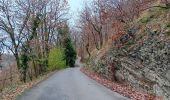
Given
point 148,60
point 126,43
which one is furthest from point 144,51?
point 126,43

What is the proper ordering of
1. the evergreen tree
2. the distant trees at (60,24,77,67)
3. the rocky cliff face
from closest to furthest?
the rocky cliff face → the distant trees at (60,24,77,67) → the evergreen tree

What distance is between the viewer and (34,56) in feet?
124

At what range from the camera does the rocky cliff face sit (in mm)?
14812

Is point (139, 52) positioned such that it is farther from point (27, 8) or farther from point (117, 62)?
point (27, 8)

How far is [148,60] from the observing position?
55.8ft

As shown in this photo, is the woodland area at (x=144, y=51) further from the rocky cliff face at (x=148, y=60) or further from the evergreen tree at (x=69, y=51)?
the evergreen tree at (x=69, y=51)

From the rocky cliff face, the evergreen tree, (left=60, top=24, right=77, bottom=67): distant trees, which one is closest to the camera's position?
the rocky cliff face

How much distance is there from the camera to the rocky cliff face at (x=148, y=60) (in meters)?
14.8

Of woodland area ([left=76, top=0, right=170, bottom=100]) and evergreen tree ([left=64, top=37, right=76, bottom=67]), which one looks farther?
evergreen tree ([left=64, top=37, right=76, bottom=67])

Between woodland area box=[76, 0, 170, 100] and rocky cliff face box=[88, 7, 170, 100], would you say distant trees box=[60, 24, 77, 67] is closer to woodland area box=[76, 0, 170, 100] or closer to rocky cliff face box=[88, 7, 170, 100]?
woodland area box=[76, 0, 170, 100]

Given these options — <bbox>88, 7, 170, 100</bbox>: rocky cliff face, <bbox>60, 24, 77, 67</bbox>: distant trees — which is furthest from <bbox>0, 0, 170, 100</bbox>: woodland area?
<bbox>60, 24, 77, 67</bbox>: distant trees

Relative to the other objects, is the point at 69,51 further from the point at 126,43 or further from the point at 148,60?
the point at 148,60

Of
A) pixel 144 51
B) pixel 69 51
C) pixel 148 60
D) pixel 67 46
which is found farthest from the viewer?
pixel 69 51

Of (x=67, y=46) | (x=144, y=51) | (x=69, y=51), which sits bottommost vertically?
(x=144, y=51)
